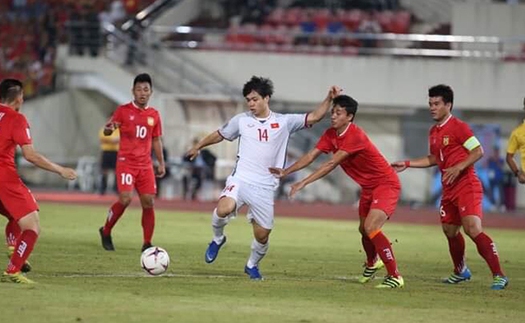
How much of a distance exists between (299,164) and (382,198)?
1.02 meters

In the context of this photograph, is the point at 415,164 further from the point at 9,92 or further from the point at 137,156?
the point at 9,92

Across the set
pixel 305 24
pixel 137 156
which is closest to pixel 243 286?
pixel 137 156

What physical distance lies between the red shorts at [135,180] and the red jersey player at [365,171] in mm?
3833

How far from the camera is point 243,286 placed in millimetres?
14023

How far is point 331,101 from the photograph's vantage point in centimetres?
1476

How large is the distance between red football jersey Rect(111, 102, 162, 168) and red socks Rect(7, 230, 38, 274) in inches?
190

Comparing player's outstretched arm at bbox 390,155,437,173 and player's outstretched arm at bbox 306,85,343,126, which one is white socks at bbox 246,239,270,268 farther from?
player's outstretched arm at bbox 390,155,437,173

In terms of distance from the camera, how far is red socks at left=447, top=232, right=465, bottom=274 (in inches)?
602

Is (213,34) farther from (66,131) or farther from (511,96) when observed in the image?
(511,96)

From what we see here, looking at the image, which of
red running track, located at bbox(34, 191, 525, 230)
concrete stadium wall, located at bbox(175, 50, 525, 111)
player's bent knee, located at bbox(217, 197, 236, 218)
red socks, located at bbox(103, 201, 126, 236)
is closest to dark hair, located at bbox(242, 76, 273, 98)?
player's bent knee, located at bbox(217, 197, 236, 218)

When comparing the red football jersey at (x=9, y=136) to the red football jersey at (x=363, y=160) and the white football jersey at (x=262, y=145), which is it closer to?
the white football jersey at (x=262, y=145)

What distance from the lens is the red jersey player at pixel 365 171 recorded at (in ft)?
47.3

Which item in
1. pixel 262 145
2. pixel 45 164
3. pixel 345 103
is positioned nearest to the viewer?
pixel 45 164

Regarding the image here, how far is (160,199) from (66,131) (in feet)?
15.9
